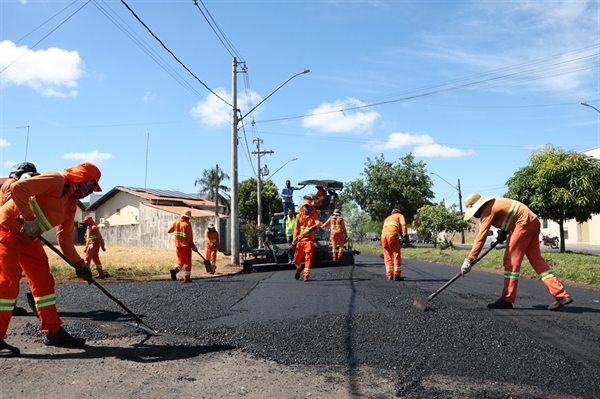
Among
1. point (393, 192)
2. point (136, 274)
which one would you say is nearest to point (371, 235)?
point (393, 192)

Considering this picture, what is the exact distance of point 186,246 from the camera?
1115 cm

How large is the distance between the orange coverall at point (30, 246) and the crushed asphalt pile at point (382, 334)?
64 centimetres

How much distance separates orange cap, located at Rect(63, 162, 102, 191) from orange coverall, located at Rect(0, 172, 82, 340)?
10 cm

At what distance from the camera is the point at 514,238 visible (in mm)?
6645

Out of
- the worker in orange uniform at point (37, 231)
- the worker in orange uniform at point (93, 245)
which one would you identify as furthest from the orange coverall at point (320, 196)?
the worker in orange uniform at point (37, 231)

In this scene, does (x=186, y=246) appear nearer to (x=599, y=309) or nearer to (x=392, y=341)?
(x=392, y=341)

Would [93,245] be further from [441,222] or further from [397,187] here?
[397,187]

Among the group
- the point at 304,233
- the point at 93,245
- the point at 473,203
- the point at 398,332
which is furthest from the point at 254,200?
the point at 398,332

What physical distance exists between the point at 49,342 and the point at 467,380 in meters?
3.76

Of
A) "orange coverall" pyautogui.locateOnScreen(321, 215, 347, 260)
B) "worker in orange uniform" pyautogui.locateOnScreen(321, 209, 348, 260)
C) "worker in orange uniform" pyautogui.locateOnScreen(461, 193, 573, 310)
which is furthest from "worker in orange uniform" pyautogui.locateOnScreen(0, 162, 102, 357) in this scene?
"orange coverall" pyautogui.locateOnScreen(321, 215, 347, 260)

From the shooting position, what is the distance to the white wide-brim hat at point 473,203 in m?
6.84

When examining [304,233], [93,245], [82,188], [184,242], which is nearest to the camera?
[82,188]

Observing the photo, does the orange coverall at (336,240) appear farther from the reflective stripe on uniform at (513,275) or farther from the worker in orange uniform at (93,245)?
the reflective stripe on uniform at (513,275)

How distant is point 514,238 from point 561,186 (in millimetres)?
11977
